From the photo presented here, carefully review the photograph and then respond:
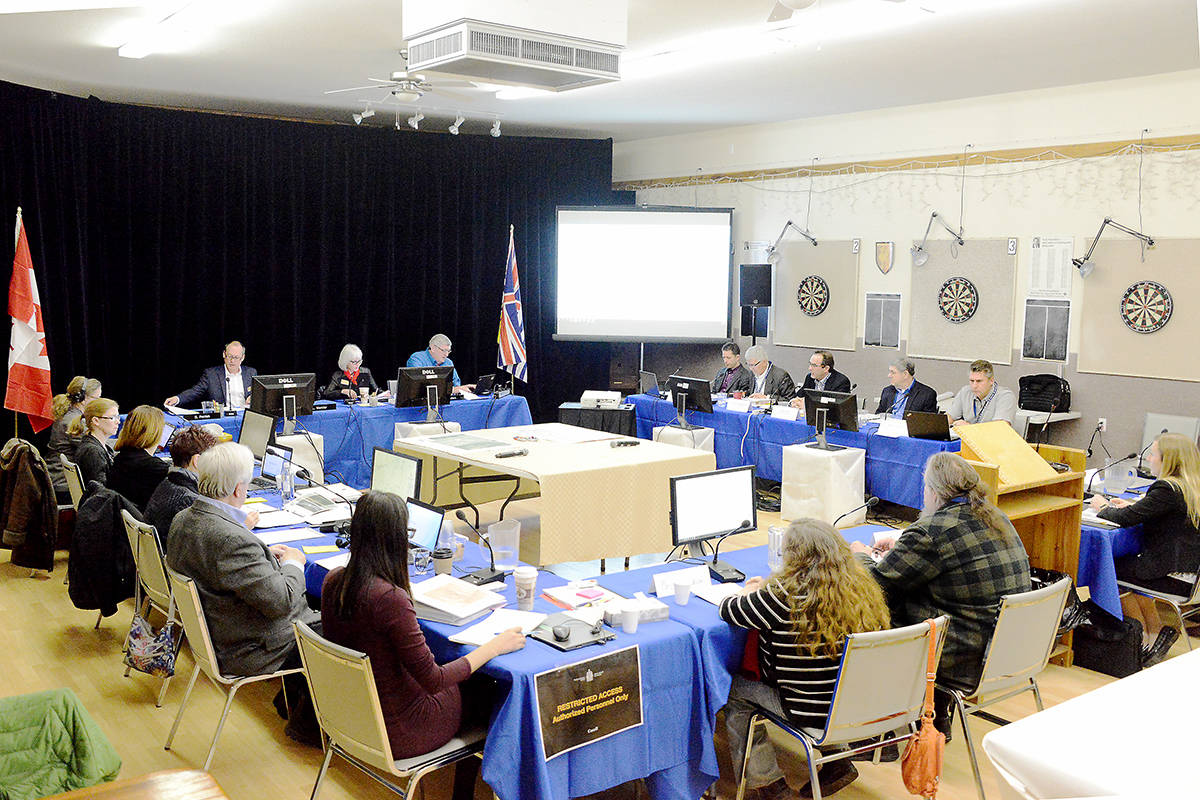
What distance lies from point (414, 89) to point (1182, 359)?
5813 millimetres

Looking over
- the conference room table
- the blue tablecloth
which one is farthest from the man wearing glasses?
the conference room table

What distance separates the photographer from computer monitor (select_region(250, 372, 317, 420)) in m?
6.60

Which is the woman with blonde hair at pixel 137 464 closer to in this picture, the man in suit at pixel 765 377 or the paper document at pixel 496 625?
the paper document at pixel 496 625

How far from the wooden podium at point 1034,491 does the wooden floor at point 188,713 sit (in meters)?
0.51

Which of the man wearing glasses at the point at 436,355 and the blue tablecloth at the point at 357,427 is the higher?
the man wearing glasses at the point at 436,355

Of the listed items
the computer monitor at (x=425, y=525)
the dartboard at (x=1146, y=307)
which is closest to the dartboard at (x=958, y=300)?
the dartboard at (x=1146, y=307)

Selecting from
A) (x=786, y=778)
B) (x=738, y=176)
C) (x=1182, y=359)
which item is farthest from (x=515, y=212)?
(x=786, y=778)

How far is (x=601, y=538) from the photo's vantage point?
5.62 metres

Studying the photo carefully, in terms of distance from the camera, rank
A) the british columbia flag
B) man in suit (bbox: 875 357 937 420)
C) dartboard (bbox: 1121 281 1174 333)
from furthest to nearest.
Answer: the british columbia flag, man in suit (bbox: 875 357 937 420), dartboard (bbox: 1121 281 1174 333)

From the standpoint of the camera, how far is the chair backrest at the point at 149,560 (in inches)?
142

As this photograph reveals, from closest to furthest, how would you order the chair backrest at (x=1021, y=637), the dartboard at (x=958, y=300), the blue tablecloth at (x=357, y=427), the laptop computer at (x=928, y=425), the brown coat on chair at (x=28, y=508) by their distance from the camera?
1. the chair backrest at (x=1021, y=637)
2. the brown coat on chair at (x=28, y=508)
3. the laptop computer at (x=928, y=425)
4. the blue tablecloth at (x=357, y=427)
5. the dartboard at (x=958, y=300)

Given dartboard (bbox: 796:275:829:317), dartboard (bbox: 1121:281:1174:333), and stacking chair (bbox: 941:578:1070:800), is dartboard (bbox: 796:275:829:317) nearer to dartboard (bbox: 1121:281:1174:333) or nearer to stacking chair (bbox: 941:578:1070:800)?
dartboard (bbox: 1121:281:1174:333)

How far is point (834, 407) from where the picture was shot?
673 cm

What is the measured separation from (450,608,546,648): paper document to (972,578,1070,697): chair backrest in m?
1.44
